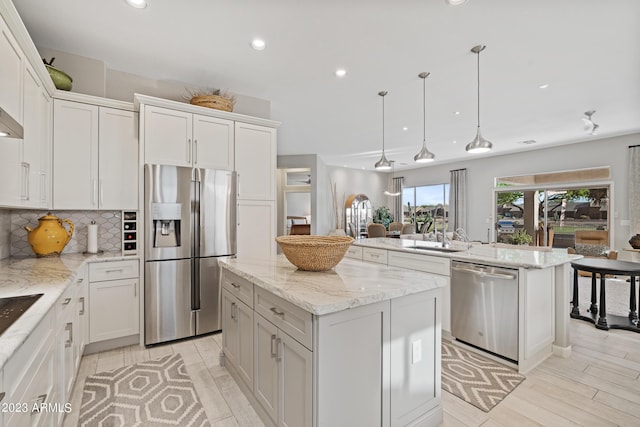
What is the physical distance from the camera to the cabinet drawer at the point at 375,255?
3.60 metres

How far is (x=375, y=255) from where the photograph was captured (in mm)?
3693

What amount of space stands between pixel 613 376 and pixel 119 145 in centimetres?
476

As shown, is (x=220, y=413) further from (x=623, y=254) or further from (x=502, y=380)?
(x=623, y=254)

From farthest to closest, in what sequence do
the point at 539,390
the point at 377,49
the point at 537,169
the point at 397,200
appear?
the point at 397,200, the point at 537,169, the point at 377,49, the point at 539,390

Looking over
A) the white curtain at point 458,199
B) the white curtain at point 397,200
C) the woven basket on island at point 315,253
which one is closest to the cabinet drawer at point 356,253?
the woven basket on island at point 315,253

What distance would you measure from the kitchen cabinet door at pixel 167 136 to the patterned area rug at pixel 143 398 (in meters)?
1.85

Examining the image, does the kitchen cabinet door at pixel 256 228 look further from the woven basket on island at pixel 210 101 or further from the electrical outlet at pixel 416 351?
the electrical outlet at pixel 416 351

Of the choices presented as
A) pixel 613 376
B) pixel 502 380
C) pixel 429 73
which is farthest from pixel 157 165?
pixel 613 376

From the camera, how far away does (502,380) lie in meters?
2.26

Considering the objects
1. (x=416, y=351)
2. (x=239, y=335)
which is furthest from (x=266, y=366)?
(x=416, y=351)

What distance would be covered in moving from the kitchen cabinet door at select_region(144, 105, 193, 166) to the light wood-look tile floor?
72.1 inches

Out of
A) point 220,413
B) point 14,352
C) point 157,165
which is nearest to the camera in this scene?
point 14,352

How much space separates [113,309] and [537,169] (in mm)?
8623

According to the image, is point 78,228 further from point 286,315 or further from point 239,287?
point 286,315
